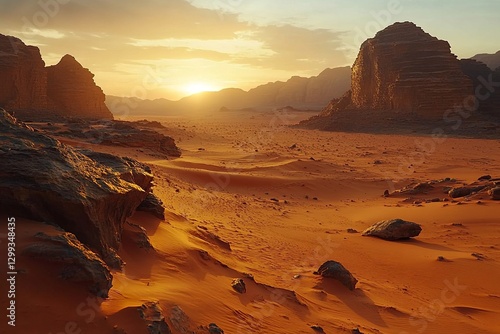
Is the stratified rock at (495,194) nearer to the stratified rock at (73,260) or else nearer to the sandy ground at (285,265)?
the sandy ground at (285,265)

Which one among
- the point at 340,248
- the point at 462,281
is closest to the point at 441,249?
the point at 462,281

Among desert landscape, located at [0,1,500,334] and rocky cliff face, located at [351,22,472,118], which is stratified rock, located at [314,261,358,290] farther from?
rocky cliff face, located at [351,22,472,118]

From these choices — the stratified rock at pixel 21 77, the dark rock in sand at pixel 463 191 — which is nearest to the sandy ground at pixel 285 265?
the dark rock in sand at pixel 463 191

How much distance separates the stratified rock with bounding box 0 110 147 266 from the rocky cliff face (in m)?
39.3

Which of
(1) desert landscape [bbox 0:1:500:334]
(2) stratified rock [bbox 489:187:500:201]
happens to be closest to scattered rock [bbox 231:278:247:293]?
(1) desert landscape [bbox 0:1:500:334]

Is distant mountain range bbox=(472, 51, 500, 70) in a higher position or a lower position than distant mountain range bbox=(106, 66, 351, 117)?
higher

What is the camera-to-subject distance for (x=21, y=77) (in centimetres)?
2903

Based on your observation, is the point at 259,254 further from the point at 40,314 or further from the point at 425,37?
the point at 425,37

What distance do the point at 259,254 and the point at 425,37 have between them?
134ft

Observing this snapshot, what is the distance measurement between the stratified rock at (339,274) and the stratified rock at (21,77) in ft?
92.5

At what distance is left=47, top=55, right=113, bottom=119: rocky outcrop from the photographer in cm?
3325

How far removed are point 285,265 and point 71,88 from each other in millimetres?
32019

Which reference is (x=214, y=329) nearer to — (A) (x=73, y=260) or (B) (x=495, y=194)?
(A) (x=73, y=260)

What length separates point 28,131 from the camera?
15.7ft
